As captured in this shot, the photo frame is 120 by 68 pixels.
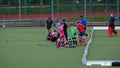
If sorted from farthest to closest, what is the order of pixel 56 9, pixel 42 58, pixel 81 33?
pixel 56 9 < pixel 81 33 < pixel 42 58

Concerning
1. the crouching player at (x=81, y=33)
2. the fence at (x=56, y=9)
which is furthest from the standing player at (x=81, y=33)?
the fence at (x=56, y=9)

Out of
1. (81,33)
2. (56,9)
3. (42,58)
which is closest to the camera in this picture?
(42,58)

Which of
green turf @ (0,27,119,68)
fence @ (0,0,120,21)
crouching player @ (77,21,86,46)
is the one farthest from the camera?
fence @ (0,0,120,21)

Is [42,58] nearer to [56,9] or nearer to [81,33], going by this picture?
[81,33]

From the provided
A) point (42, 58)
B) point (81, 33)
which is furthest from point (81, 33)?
point (42, 58)

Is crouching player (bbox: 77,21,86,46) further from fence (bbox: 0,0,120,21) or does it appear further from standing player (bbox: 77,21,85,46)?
fence (bbox: 0,0,120,21)

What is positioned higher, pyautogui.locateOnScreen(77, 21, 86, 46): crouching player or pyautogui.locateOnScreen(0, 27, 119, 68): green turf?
pyautogui.locateOnScreen(77, 21, 86, 46): crouching player

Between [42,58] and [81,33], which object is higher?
[81,33]

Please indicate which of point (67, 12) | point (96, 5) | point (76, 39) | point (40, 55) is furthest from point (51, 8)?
point (40, 55)

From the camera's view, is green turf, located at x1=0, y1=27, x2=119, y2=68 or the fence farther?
the fence

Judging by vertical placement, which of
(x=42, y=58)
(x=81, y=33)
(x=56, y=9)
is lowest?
(x=42, y=58)

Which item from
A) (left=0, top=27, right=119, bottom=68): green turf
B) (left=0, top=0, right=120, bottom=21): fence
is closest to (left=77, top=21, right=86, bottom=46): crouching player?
(left=0, top=27, right=119, bottom=68): green turf

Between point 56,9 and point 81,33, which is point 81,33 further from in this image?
point 56,9

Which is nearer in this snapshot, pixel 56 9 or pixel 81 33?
pixel 81 33
